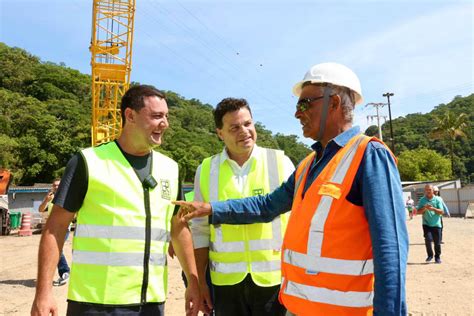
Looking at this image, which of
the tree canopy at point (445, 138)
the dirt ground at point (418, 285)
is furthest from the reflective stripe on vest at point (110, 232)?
the tree canopy at point (445, 138)

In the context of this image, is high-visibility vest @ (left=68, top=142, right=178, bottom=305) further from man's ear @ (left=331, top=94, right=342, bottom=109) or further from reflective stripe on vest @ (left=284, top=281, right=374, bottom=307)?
man's ear @ (left=331, top=94, right=342, bottom=109)

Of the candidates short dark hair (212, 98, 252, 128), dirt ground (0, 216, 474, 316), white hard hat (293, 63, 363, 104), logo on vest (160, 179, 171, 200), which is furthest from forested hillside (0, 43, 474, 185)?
white hard hat (293, 63, 363, 104)

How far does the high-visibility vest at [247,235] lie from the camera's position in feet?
9.27

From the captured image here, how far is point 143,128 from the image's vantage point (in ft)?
8.55

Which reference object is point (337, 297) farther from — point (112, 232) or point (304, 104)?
point (112, 232)

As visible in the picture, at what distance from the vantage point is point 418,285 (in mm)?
7598

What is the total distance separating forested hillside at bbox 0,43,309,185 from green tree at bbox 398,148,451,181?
18591 millimetres

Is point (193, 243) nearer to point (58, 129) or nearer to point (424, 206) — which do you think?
point (424, 206)

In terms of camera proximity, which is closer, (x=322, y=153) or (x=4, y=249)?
(x=322, y=153)

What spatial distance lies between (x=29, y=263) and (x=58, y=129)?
1609 inches

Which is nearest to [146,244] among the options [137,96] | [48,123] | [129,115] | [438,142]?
[129,115]

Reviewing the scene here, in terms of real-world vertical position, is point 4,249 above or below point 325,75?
below

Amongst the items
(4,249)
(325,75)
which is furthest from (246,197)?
(4,249)

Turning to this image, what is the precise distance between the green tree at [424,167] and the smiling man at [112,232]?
56442mm
